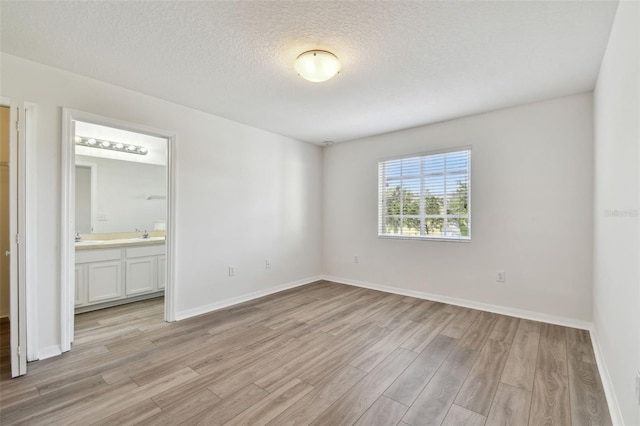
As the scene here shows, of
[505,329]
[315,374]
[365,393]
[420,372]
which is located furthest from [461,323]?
[315,374]

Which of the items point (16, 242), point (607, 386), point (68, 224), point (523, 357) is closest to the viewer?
point (607, 386)

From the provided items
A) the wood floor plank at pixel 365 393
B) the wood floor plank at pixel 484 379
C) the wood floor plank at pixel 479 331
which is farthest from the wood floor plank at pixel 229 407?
the wood floor plank at pixel 479 331

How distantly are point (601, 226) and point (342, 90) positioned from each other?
107 inches

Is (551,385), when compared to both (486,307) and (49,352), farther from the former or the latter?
(49,352)

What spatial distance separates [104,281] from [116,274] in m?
0.15

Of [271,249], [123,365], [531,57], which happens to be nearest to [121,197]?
[271,249]

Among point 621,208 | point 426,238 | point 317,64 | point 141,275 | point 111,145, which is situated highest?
point 317,64

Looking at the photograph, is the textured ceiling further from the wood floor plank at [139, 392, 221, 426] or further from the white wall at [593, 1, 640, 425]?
the wood floor plank at [139, 392, 221, 426]

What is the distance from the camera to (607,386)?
1.95 meters

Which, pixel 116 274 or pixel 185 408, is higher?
pixel 116 274

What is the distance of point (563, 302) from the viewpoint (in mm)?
3158

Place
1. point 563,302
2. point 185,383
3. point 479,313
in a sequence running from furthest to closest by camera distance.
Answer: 1. point 479,313
2. point 563,302
3. point 185,383

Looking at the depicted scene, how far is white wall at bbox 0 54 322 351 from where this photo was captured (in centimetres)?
250

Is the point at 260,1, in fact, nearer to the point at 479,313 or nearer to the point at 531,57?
the point at 531,57
